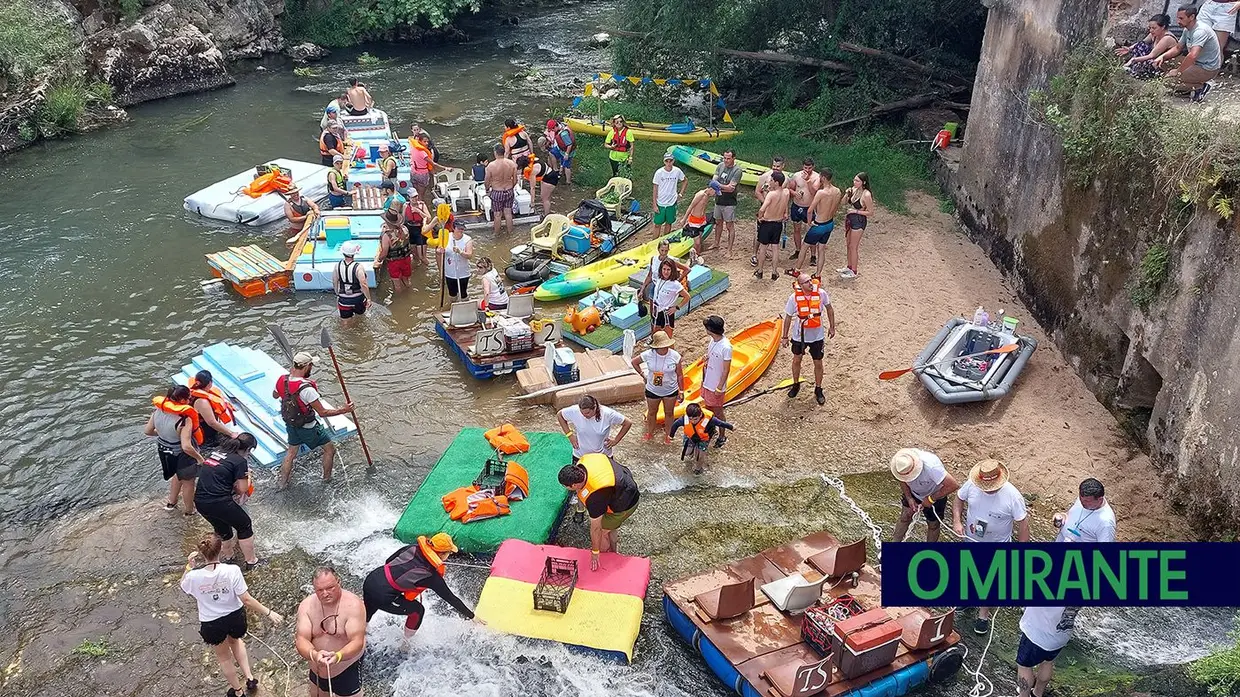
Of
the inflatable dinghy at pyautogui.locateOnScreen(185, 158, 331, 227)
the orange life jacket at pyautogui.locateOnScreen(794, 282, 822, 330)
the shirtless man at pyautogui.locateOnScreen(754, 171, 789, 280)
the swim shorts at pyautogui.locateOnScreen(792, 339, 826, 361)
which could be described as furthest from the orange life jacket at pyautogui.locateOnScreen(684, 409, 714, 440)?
the inflatable dinghy at pyautogui.locateOnScreen(185, 158, 331, 227)

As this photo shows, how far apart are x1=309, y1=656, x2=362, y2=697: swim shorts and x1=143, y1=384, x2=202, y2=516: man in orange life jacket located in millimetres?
3239

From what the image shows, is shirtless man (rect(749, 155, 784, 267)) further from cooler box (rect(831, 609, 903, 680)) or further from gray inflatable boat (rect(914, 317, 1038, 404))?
cooler box (rect(831, 609, 903, 680))

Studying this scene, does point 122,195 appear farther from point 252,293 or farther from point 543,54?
point 543,54

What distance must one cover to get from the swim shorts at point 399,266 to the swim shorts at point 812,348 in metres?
6.42

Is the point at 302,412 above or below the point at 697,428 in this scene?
above

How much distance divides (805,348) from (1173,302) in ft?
12.9

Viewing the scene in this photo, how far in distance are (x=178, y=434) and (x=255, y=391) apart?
2.37 meters

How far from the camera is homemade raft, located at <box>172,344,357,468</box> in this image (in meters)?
10.7

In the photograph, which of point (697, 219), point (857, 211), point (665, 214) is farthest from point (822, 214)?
point (665, 214)

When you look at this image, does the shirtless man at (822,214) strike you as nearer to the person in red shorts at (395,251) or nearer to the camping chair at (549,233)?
the camping chair at (549,233)

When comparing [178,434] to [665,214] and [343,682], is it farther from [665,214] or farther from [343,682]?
[665,214]

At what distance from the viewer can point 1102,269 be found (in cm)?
1151

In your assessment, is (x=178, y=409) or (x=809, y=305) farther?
(x=809, y=305)

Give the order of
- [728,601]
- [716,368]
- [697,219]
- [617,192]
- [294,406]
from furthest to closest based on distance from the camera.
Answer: [617,192]
[697,219]
[716,368]
[294,406]
[728,601]
